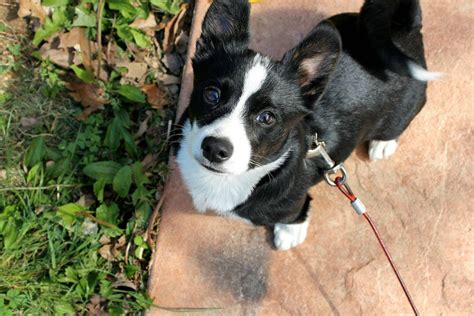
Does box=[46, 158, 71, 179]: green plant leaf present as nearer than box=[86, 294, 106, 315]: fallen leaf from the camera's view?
No

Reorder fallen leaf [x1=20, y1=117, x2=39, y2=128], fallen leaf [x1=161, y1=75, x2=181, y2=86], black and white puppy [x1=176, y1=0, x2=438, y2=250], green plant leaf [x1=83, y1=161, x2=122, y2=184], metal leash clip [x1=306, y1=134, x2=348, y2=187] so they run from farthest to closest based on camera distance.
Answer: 1. fallen leaf [x1=161, y1=75, x2=181, y2=86]
2. fallen leaf [x1=20, y1=117, x2=39, y2=128]
3. green plant leaf [x1=83, y1=161, x2=122, y2=184]
4. metal leash clip [x1=306, y1=134, x2=348, y2=187]
5. black and white puppy [x1=176, y1=0, x2=438, y2=250]

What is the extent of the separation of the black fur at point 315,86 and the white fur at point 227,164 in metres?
0.03

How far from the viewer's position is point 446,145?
316 centimetres

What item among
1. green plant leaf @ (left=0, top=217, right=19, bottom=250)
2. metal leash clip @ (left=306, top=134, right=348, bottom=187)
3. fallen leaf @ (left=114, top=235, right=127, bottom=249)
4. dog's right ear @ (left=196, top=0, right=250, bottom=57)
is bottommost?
green plant leaf @ (left=0, top=217, right=19, bottom=250)

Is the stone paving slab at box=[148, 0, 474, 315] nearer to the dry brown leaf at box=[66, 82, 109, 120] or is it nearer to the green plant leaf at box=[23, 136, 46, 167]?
the dry brown leaf at box=[66, 82, 109, 120]

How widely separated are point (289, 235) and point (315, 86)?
0.98m

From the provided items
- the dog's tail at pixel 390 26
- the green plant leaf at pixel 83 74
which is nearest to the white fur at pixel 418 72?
the dog's tail at pixel 390 26

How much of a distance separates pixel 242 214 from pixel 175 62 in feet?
4.03

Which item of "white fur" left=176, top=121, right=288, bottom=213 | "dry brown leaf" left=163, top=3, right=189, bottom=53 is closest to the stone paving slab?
"dry brown leaf" left=163, top=3, right=189, bottom=53

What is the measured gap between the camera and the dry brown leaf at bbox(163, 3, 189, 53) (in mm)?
3383

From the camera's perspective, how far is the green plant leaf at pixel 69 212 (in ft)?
9.46

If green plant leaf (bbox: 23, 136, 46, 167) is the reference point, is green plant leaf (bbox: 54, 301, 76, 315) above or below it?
below

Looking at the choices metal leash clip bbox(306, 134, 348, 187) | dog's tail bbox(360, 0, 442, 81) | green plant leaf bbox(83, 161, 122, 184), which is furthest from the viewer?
green plant leaf bbox(83, 161, 122, 184)

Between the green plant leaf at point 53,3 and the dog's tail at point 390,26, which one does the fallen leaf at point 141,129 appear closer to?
the green plant leaf at point 53,3
